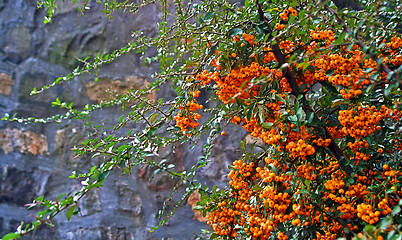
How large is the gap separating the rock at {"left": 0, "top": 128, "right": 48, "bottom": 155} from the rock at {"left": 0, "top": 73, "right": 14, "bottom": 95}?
201 millimetres

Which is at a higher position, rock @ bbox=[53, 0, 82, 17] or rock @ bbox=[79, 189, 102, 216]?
rock @ bbox=[53, 0, 82, 17]

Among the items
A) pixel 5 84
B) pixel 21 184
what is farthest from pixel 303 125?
pixel 5 84

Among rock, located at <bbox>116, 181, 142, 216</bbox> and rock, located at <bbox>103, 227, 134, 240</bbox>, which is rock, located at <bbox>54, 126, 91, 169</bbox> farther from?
rock, located at <bbox>103, 227, 134, 240</bbox>

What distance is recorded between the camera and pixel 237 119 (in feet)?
2.84

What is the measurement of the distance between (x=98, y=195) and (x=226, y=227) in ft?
2.83

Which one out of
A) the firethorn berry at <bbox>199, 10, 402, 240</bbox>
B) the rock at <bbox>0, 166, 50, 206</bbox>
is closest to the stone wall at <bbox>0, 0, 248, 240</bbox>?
the rock at <bbox>0, 166, 50, 206</bbox>

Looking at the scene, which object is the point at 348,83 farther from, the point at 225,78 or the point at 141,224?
the point at 141,224

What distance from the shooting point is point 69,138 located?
5.37 ft

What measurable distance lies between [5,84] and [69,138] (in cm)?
43

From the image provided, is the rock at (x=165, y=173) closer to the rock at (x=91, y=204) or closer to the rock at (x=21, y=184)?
the rock at (x=91, y=204)

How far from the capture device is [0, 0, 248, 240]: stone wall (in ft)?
4.84

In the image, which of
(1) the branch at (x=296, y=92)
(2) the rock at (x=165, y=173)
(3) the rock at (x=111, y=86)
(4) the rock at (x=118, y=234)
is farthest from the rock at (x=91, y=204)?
(1) the branch at (x=296, y=92)

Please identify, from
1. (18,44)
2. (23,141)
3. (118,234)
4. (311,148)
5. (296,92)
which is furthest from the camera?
(18,44)

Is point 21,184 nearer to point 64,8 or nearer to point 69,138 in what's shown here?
point 69,138
